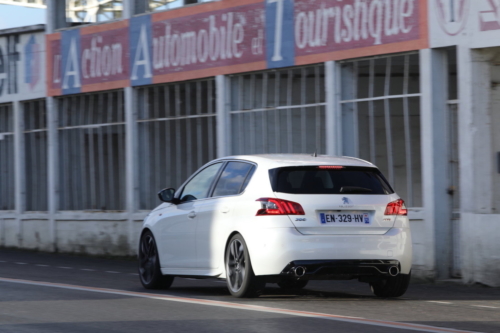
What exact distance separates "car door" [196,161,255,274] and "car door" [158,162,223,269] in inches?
5.3

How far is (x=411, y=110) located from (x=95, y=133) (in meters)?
8.71

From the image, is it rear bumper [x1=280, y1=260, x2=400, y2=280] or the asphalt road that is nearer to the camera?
the asphalt road

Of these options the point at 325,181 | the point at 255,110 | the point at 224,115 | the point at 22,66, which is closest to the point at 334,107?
the point at 255,110

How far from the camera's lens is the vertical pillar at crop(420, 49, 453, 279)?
14.1 meters

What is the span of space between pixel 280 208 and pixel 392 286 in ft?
5.32

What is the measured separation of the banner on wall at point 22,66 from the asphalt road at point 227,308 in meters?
9.54

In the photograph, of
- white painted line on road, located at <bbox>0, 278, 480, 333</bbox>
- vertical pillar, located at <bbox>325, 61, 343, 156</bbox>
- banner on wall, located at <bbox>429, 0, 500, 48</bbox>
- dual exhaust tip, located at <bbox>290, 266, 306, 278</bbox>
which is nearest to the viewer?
white painted line on road, located at <bbox>0, 278, 480, 333</bbox>

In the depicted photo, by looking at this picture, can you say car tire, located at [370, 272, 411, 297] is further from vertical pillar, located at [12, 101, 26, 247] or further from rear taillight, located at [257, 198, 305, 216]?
vertical pillar, located at [12, 101, 26, 247]

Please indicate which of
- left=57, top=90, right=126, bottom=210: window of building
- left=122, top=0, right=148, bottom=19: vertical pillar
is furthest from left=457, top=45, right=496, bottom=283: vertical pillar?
left=57, top=90, right=126, bottom=210: window of building

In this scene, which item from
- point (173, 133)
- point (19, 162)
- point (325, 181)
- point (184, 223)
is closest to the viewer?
point (325, 181)

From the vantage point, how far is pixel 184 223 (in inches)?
462

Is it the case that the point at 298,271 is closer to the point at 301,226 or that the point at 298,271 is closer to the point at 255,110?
the point at 301,226

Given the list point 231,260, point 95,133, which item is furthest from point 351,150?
point 95,133

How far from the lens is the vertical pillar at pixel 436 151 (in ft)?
46.4
